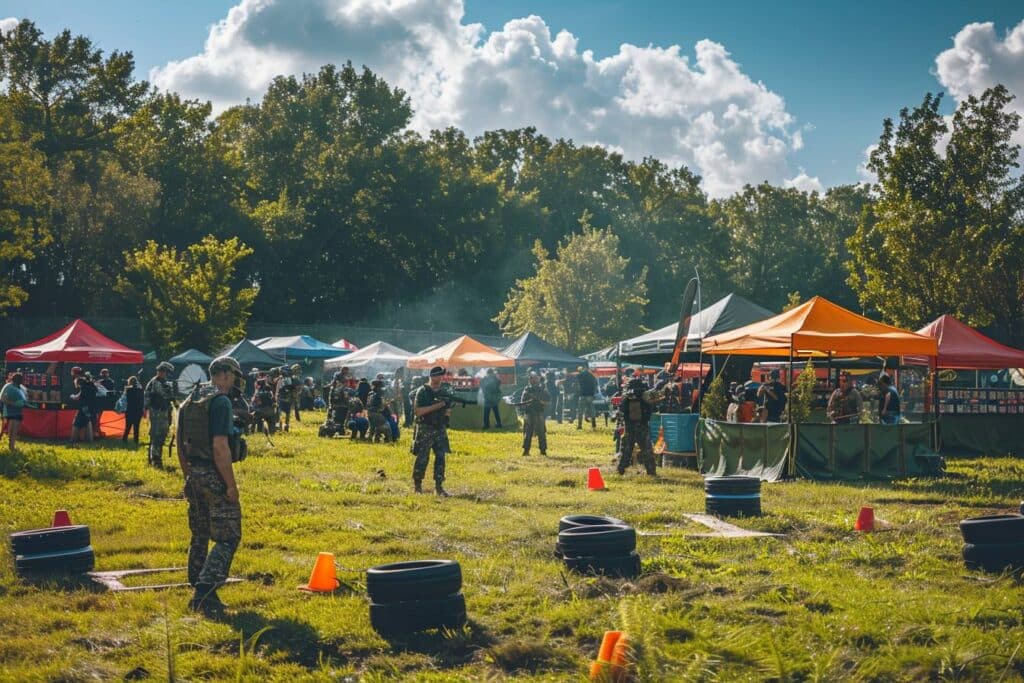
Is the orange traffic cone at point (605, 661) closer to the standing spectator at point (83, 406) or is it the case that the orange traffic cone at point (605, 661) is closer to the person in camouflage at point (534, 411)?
the person in camouflage at point (534, 411)

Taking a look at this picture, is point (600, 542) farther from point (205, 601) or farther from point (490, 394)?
point (490, 394)

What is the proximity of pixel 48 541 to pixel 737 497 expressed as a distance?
7.69m

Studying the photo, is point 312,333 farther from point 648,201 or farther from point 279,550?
point 279,550

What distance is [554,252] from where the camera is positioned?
86750 millimetres

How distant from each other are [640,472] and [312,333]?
4289 centimetres

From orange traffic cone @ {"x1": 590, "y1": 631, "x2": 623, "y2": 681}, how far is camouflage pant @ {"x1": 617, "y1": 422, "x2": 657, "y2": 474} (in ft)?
38.9

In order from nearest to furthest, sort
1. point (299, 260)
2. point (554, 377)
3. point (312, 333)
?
point (554, 377) < point (312, 333) < point (299, 260)

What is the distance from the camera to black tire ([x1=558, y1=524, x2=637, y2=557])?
30.3ft

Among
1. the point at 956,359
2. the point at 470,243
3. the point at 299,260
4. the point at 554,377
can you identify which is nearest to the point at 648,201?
the point at 470,243

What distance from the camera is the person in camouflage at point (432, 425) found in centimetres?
1478

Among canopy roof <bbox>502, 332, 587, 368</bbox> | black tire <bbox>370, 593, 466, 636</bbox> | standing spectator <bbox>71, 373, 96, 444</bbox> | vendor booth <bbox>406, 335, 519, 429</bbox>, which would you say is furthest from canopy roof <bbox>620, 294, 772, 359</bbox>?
black tire <bbox>370, 593, 466, 636</bbox>

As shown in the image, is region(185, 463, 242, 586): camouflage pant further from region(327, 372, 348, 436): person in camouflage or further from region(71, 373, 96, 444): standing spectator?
region(327, 372, 348, 436): person in camouflage

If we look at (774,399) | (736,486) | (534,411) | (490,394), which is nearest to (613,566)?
(736,486)

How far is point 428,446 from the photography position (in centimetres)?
1508
